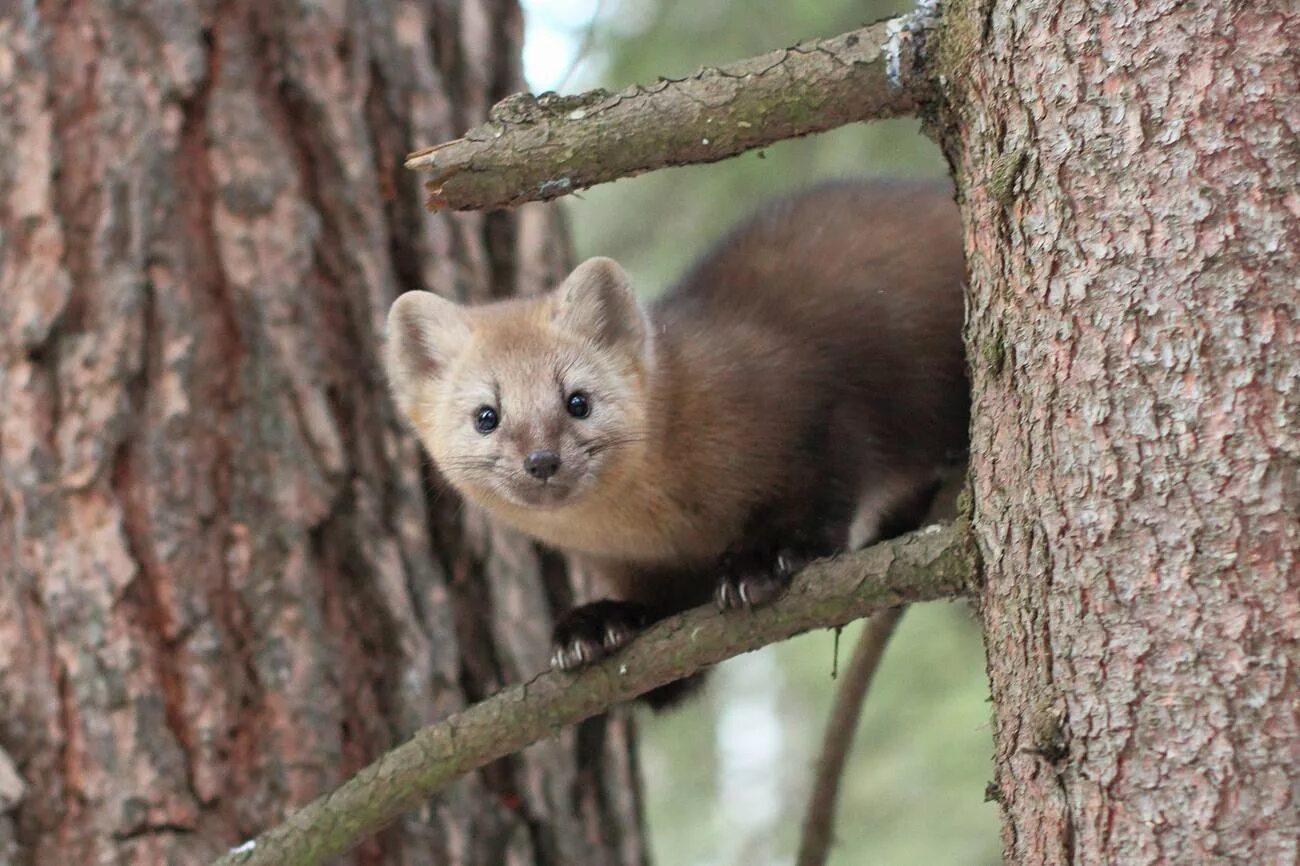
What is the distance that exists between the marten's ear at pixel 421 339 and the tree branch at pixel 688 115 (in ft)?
4.95

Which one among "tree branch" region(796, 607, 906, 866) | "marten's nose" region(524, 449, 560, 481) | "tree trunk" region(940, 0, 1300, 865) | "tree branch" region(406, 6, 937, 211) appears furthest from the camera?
"tree branch" region(796, 607, 906, 866)

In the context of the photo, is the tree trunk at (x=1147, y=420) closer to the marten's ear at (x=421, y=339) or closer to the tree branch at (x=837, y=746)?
the tree branch at (x=837, y=746)

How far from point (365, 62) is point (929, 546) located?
9.45ft

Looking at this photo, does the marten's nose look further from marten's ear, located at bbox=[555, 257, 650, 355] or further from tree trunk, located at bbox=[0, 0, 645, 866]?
tree trunk, located at bbox=[0, 0, 645, 866]

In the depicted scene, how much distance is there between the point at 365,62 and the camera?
4.96m

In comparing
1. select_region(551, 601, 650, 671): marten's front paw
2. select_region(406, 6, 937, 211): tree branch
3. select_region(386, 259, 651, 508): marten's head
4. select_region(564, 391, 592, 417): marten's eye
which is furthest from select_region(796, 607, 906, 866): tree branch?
select_region(406, 6, 937, 211): tree branch

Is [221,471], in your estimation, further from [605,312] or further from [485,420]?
[605,312]

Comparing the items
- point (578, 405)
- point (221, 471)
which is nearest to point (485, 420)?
point (578, 405)

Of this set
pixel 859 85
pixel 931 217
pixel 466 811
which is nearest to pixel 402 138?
pixel 931 217

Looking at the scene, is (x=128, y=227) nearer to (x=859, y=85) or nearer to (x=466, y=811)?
(x=466, y=811)

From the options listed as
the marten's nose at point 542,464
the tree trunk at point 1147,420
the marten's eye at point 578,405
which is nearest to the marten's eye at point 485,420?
the marten's eye at point 578,405

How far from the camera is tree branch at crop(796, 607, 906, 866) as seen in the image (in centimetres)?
454

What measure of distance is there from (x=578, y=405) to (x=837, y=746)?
1.33 m

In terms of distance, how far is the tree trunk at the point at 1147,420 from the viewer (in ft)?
7.36
